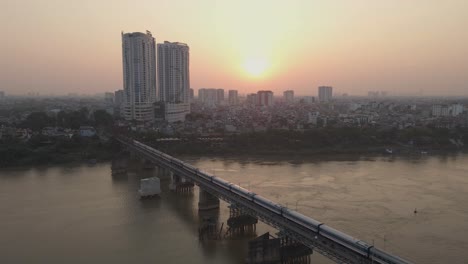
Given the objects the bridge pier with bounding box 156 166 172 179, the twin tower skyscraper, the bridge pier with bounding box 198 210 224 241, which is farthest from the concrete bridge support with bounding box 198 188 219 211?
the twin tower skyscraper

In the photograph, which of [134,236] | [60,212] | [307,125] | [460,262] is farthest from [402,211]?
[307,125]

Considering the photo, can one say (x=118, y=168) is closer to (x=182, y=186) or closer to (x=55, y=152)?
(x=182, y=186)

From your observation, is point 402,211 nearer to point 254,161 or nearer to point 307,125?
point 254,161

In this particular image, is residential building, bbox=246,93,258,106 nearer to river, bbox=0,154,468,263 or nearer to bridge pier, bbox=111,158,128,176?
river, bbox=0,154,468,263

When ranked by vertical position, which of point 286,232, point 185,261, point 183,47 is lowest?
point 185,261

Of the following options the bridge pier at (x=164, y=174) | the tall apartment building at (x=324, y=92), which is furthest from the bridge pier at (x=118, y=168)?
the tall apartment building at (x=324, y=92)

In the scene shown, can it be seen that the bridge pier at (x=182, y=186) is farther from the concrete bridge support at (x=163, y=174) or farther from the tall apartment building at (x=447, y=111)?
the tall apartment building at (x=447, y=111)
